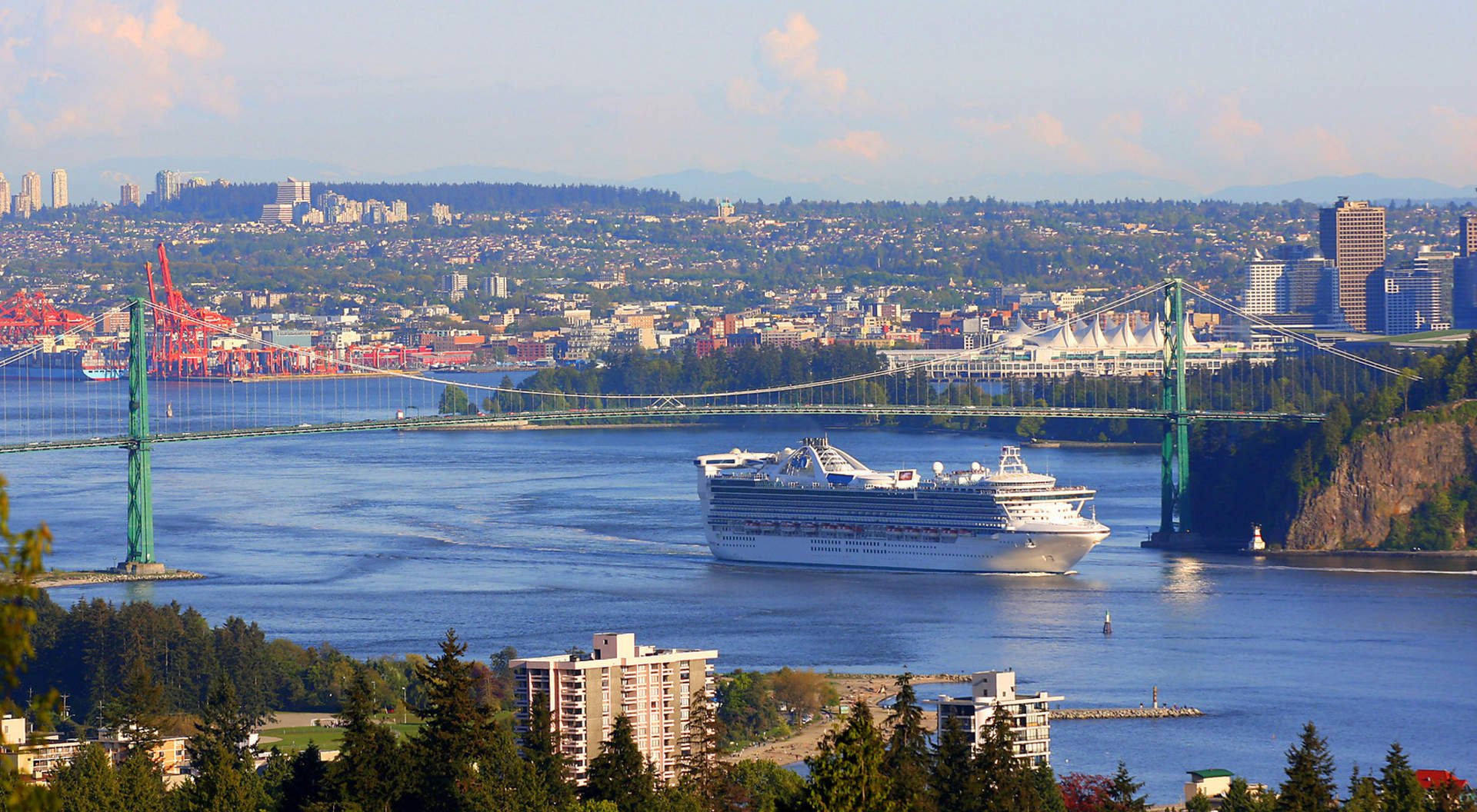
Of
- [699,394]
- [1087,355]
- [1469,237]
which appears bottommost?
[699,394]

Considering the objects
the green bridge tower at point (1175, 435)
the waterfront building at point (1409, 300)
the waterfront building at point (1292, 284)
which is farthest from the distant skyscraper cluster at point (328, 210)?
the green bridge tower at point (1175, 435)

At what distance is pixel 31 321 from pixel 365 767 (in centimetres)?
6114

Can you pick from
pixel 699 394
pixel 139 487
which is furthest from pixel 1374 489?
pixel 699 394

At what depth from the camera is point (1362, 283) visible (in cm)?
6806

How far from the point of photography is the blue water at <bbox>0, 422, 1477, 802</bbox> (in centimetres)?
1655

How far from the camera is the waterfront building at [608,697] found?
1322 centimetres

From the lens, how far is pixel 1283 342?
58812mm

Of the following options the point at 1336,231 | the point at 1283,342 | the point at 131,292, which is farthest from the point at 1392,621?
the point at 131,292

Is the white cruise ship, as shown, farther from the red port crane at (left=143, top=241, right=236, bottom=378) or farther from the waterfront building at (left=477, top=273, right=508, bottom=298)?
the waterfront building at (left=477, top=273, right=508, bottom=298)

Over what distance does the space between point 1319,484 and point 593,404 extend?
25.8m

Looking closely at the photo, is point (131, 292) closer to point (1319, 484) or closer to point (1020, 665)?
point (1319, 484)

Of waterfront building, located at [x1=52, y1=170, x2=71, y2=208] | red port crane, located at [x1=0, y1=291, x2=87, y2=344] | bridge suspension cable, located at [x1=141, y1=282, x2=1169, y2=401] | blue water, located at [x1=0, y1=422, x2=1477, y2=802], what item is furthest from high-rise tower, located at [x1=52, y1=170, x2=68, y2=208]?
blue water, located at [x1=0, y1=422, x2=1477, y2=802]

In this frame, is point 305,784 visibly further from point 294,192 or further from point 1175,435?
point 294,192

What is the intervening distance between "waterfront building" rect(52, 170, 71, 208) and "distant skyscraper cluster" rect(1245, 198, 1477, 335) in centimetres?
7819
